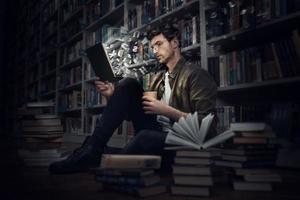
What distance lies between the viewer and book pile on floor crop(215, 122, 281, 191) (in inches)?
44.7

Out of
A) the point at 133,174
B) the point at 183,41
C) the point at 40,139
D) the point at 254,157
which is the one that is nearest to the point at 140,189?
the point at 133,174

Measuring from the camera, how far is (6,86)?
7191 mm

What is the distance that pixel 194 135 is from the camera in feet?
3.65

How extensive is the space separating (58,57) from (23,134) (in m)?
2.85

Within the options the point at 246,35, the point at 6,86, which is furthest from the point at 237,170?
the point at 6,86

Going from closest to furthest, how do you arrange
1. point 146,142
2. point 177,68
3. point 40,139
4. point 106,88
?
point 146,142, point 177,68, point 106,88, point 40,139

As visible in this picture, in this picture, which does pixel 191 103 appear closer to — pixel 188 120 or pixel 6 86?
pixel 188 120

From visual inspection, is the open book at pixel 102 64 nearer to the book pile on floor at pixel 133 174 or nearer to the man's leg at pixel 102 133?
the man's leg at pixel 102 133

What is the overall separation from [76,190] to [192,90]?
69cm

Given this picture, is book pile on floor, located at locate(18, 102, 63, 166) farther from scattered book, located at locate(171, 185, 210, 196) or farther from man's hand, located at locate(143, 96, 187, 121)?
scattered book, located at locate(171, 185, 210, 196)

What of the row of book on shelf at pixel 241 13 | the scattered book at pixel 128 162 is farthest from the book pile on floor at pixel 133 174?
the row of book on shelf at pixel 241 13

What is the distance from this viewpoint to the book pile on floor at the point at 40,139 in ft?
6.53

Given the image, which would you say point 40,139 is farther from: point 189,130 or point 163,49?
point 189,130

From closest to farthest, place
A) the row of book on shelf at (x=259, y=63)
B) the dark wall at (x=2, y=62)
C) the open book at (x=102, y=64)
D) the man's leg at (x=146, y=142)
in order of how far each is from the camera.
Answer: the man's leg at (x=146, y=142) → the row of book on shelf at (x=259, y=63) → the open book at (x=102, y=64) → the dark wall at (x=2, y=62)
